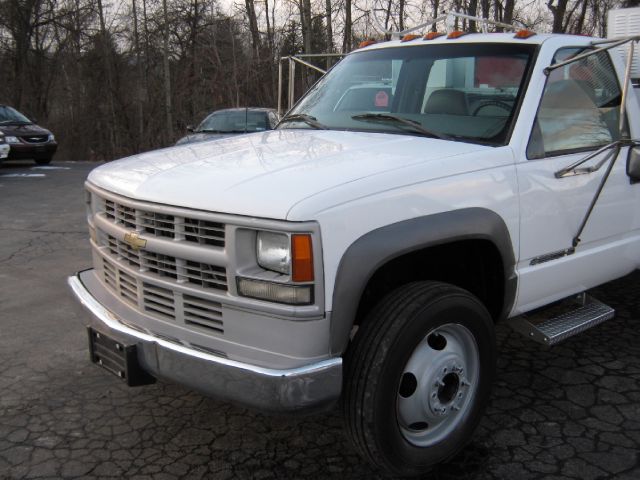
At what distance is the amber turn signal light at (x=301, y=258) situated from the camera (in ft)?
8.11

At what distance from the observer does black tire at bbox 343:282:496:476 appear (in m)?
2.66

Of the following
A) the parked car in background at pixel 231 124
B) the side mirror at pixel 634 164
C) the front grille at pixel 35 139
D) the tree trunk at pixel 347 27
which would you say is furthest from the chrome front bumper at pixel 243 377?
the tree trunk at pixel 347 27

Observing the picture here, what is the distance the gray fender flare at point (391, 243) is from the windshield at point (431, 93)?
0.54 metres

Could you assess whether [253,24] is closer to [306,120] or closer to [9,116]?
[9,116]

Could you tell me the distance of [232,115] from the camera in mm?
13938

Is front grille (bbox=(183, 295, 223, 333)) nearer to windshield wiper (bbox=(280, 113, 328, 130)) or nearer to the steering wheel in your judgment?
windshield wiper (bbox=(280, 113, 328, 130))

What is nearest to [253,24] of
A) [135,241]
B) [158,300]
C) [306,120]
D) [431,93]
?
[306,120]

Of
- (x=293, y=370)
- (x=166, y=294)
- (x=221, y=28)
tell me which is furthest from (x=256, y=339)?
(x=221, y=28)

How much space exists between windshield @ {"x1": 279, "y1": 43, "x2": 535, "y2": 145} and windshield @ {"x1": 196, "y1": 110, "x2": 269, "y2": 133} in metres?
8.80

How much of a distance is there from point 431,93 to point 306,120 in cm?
81

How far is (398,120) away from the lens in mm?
3750

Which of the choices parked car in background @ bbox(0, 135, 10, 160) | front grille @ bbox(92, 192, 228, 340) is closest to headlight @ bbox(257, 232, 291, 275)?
front grille @ bbox(92, 192, 228, 340)

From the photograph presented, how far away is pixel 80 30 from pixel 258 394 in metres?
30.9

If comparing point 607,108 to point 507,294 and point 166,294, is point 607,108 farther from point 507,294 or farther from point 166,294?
point 166,294
